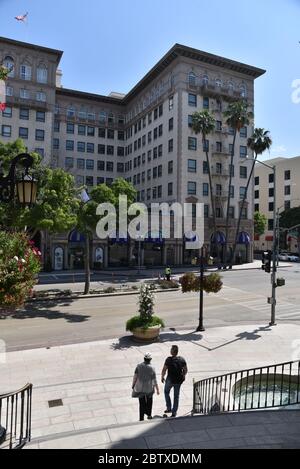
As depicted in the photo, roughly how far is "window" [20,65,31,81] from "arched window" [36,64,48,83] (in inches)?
47.1

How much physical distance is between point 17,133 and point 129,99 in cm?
2399

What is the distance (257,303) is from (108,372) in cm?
1656

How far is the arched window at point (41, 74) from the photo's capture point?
54438 millimetres

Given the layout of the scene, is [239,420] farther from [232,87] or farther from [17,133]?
[232,87]

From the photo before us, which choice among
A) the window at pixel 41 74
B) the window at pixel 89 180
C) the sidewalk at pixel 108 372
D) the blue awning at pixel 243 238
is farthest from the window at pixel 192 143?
the sidewalk at pixel 108 372

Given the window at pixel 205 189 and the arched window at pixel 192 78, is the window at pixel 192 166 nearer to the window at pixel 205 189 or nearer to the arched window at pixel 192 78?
the window at pixel 205 189

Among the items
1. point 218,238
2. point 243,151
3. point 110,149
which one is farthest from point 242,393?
point 110,149

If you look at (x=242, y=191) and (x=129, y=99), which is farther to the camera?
(x=129, y=99)

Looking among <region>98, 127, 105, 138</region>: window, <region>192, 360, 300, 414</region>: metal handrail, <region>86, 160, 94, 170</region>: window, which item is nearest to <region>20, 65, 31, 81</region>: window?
<region>98, 127, 105, 138</region>: window

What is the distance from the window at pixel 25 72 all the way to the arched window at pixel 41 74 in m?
1.20

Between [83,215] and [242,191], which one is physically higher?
[242,191]

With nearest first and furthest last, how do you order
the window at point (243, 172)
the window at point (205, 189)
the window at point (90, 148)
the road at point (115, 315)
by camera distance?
the road at point (115, 315)
the window at point (205, 189)
the window at point (243, 172)
the window at point (90, 148)
